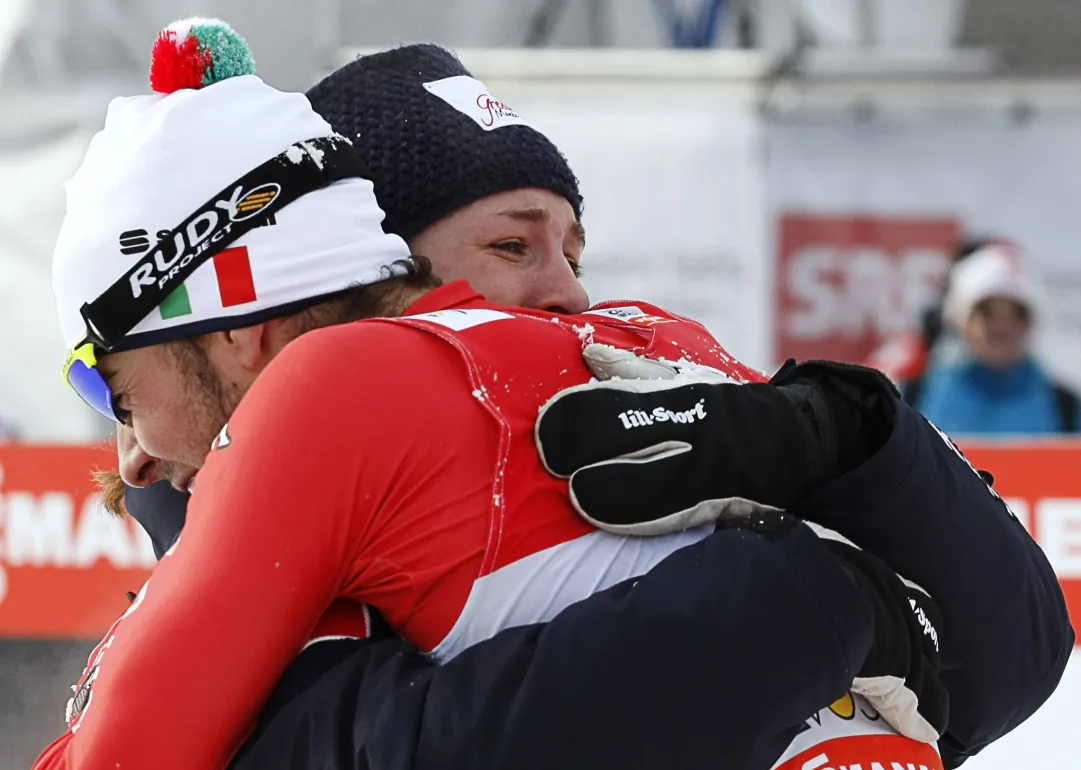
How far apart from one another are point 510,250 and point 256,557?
64cm

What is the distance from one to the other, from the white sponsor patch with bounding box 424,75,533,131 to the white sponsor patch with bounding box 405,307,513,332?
18.1 inches

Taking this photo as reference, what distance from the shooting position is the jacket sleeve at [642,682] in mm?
1072

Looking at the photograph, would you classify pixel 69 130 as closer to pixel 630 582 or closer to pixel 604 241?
pixel 604 241

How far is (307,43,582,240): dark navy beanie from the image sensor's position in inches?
65.1

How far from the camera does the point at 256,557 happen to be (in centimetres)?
112

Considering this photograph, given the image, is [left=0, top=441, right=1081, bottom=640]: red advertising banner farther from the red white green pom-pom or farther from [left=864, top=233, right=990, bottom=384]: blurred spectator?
the red white green pom-pom

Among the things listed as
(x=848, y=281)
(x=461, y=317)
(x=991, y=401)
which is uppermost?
(x=461, y=317)

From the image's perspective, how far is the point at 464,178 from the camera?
1661 millimetres

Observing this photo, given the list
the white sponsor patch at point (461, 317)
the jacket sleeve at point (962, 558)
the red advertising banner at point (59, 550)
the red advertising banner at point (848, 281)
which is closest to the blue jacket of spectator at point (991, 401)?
the red advertising banner at point (848, 281)

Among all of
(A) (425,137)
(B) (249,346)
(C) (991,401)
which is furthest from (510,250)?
(C) (991,401)

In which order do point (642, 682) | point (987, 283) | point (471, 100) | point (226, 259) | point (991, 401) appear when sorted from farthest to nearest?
point (987, 283) < point (991, 401) < point (471, 100) < point (226, 259) < point (642, 682)

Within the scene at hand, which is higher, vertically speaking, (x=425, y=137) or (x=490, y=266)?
(x=425, y=137)

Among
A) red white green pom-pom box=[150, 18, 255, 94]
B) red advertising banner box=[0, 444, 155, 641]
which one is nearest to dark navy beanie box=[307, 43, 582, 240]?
red white green pom-pom box=[150, 18, 255, 94]

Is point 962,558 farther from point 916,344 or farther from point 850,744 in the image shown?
point 916,344
